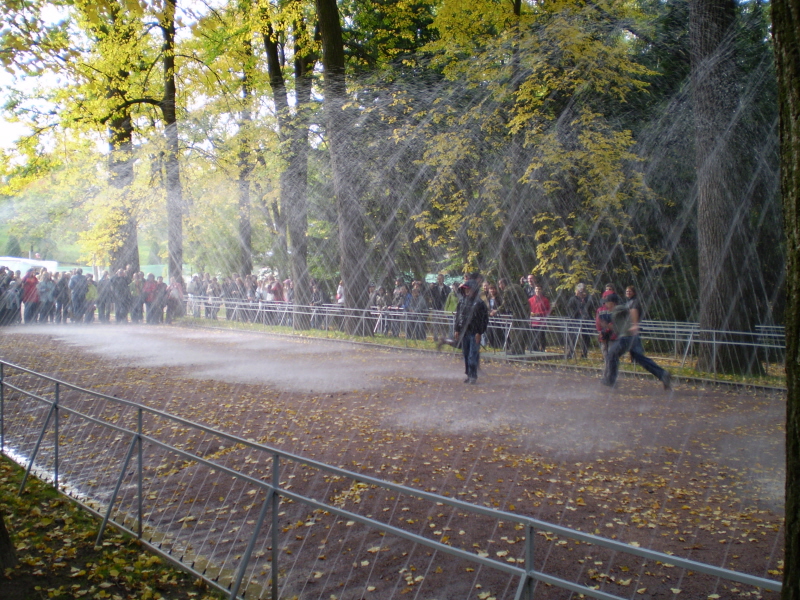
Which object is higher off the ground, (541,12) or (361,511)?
(541,12)

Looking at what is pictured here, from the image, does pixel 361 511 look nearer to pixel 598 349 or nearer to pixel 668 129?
pixel 598 349

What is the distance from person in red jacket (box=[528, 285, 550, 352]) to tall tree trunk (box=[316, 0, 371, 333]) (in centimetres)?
623

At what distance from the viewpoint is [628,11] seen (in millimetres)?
20531

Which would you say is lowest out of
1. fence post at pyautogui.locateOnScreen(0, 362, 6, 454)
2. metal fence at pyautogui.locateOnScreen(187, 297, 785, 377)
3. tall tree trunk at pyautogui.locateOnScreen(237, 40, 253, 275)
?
fence post at pyautogui.locateOnScreen(0, 362, 6, 454)

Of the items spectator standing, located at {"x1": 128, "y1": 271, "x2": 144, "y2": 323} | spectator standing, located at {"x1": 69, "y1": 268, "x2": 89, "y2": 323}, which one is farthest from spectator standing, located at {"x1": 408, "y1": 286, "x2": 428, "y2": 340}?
spectator standing, located at {"x1": 69, "y1": 268, "x2": 89, "y2": 323}

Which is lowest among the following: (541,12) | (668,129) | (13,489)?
(13,489)

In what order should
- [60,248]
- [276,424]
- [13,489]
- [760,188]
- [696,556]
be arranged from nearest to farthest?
[696,556] → [13,489] → [276,424] → [760,188] → [60,248]

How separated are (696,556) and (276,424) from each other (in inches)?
237

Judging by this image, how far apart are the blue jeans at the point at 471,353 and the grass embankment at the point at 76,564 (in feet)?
26.0

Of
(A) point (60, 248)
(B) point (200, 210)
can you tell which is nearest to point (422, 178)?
(B) point (200, 210)

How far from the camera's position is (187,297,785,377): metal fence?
15.0m

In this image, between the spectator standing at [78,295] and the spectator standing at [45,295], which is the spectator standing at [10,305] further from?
the spectator standing at [78,295]

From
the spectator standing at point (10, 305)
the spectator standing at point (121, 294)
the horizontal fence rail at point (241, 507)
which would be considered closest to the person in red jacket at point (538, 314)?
the horizontal fence rail at point (241, 507)

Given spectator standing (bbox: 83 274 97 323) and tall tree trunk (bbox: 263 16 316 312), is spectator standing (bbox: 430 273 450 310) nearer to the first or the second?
tall tree trunk (bbox: 263 16 316 312)
